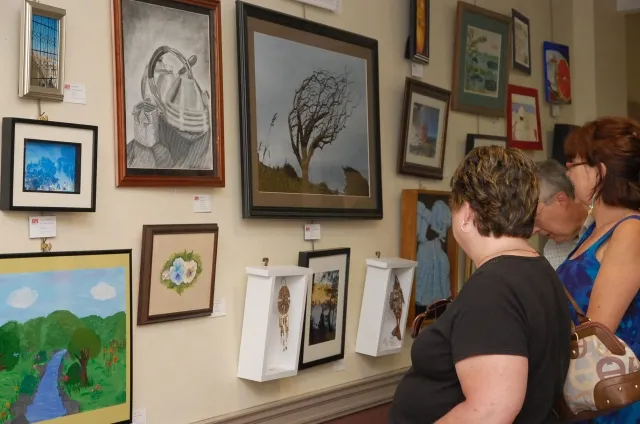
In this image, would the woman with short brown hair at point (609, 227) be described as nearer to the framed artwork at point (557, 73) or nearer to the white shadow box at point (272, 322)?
the white shadow box at point (272, 322)

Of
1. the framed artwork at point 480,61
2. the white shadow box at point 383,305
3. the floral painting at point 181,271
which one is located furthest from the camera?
the framed artwork at point 480,61

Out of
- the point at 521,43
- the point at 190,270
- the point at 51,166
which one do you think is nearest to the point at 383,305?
the point at 190,270

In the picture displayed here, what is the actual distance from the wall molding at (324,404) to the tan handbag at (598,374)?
1309mm

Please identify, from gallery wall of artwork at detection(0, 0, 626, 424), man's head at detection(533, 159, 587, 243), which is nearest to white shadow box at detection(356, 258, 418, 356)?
gallery wall of artwork at detection(0, 0, 626, 424)

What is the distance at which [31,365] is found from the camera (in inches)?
90.5

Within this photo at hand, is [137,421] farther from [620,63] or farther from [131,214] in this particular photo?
[620,63]

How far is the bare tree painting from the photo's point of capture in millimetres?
3105

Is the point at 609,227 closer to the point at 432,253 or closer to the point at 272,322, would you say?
the point at 272,322

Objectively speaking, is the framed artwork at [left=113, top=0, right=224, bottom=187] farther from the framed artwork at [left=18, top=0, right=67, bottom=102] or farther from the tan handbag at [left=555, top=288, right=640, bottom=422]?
the tan handbag at [left=555, top=288, right=640, bottom=422]

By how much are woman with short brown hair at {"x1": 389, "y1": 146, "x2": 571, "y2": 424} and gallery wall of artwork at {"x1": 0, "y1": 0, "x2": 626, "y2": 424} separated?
0.99 meters

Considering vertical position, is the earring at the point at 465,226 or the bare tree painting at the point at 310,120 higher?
the bare tree painting at the point at 310,120

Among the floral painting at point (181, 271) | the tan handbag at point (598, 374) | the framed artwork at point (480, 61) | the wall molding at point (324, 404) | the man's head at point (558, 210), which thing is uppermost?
the framed artwork at point (480, 61)

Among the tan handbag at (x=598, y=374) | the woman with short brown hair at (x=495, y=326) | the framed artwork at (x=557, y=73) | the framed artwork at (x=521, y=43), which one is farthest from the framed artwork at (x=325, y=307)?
the framed artwork at (x=557, y=73)

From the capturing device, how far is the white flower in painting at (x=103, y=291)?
2.47m
